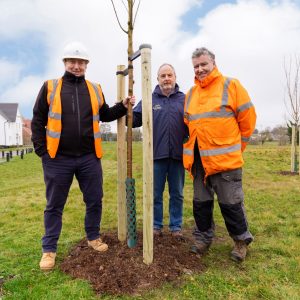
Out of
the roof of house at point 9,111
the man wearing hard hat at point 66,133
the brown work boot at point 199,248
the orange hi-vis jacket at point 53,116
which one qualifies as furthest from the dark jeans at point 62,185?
the roof of house at point 9,111

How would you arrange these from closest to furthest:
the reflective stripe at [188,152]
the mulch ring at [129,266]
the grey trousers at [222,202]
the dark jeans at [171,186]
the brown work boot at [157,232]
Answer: the mulch ring at [129,266]
the grey trousers at [222,202]
the reflective stripe at [188,152]
the dark jeans at [171,186]
the brown work boot at [157,232]

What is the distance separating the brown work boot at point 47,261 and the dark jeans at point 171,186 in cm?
154

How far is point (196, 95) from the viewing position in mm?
4430

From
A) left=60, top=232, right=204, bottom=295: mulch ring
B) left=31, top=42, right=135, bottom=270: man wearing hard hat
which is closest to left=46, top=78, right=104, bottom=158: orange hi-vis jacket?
left=31, top=42, right=135, bottom=270: man wearing hard hat

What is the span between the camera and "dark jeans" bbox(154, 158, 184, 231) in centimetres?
493

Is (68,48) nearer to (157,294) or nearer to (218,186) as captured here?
(218,186)

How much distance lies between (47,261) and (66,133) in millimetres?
1589

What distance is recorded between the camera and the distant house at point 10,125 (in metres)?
70.1

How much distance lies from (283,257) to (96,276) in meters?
2.42

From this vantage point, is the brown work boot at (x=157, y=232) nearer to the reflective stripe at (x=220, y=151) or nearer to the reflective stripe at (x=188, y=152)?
the reflective stripe at (x=188, y=152)

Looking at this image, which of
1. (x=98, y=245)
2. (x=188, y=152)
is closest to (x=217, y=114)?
(x=188, y=152)

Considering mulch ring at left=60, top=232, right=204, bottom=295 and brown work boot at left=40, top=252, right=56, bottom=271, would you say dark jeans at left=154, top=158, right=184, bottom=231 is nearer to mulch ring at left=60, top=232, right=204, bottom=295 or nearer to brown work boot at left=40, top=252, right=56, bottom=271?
mulch ring at left=60, top=232, right=204, bottom=295

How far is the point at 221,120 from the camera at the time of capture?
164 inches

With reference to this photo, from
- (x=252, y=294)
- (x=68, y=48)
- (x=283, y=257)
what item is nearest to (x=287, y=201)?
(x=283, y=257)
